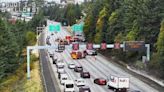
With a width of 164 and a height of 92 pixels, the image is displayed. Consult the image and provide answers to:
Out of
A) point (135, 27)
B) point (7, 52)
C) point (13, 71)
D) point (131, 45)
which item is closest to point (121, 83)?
point (131, 45)

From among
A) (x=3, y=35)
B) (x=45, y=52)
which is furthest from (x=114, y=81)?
(x=45, y=52)

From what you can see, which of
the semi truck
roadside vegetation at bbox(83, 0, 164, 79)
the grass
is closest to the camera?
the grass

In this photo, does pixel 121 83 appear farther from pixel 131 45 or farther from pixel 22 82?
pixel 22 82

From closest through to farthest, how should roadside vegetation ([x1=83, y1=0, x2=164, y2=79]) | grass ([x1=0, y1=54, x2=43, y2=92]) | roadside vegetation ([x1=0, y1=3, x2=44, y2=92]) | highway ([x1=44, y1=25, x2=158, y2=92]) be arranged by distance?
highway ([x1=44, y1=25, x2=158, y2=92]) → grass ([x1=0, y1=54, x2=43, y2=92]) → roadside vegetation ([x1=0, y1=3, x2=44, y2=92]) → roadside vegetation ([x1=83, y1=0, x2=164, y2=79])

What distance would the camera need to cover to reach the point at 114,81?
194 ft

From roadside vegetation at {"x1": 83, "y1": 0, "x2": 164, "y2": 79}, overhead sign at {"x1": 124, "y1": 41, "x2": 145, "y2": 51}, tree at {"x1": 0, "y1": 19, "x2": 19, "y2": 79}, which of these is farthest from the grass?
roadside vegetation at {"x1": 83, "y1": 0, "x2": 164, "y2": 79}

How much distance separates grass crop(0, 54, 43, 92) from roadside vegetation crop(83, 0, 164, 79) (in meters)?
15.9

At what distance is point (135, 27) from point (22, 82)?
74.8 feet

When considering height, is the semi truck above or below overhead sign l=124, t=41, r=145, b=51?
below

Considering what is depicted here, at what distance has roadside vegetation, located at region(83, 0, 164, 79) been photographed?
71.4 m

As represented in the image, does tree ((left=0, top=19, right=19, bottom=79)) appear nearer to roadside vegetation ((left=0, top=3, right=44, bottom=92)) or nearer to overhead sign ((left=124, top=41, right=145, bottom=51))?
roadside vegetation ((left=0, top=3, right=44, bottom=92))

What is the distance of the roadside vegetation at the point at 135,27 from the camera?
234 ft

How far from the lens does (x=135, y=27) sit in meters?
84.8

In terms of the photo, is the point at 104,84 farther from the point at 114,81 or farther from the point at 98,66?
the point at 98,66
